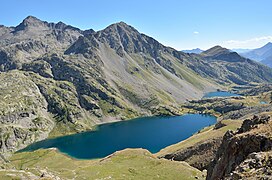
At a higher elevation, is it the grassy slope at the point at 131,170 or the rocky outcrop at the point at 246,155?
the rocky outcrop at the point at 246,155

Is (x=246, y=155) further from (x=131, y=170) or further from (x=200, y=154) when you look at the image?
(x=200, y=154)

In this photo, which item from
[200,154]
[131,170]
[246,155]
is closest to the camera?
[246,155]

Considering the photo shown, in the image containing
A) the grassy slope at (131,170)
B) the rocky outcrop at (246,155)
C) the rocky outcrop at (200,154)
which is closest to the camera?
the rocky outcrop at (246,155)

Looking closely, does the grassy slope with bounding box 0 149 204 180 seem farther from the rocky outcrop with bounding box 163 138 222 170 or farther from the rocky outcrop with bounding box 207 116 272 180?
the rocky outcrop with bounding box 207 116 272 180

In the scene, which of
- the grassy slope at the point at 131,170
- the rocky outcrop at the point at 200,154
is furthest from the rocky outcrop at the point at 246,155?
the rocky outcrop at the point at 200,154

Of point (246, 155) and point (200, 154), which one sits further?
point (200, 154)

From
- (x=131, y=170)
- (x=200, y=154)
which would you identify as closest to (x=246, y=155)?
(x=131, y=170)

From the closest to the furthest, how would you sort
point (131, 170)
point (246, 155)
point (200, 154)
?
point (246, 155)
point (131, 170)
point (200, 154)

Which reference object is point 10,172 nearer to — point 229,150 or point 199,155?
point 229,150

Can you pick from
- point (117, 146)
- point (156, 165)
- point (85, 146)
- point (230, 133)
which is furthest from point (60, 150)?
point (230, 133)

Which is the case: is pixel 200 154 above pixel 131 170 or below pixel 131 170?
below

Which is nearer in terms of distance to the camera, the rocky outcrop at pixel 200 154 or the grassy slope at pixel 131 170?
the grassy slope at pixel 131 170

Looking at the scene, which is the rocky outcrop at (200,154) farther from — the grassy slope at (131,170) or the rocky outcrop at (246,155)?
the rocky outcrop at (246,155)

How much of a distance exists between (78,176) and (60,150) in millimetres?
129132
